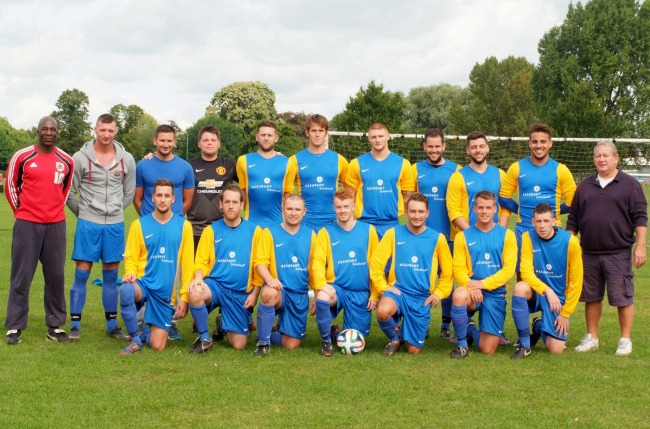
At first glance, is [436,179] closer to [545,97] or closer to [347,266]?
[347,266]

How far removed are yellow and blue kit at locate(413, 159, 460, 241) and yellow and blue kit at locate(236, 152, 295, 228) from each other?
1.28 metres

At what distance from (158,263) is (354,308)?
172 centimetres

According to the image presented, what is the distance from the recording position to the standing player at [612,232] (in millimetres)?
6289

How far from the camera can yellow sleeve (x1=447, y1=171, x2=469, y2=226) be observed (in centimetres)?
721

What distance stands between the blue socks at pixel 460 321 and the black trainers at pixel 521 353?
0.40 metres

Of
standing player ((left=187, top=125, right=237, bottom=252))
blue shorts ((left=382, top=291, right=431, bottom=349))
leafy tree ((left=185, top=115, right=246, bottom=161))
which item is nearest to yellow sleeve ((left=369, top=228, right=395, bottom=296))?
blue shorts ((left=382, top=291, right=431, bottom=349))

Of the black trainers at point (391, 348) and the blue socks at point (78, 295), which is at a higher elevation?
the blue socks at point (78, 295)

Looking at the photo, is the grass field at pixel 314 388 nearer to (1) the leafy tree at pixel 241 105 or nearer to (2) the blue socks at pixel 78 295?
(2) the blue socks at pixel 78 295

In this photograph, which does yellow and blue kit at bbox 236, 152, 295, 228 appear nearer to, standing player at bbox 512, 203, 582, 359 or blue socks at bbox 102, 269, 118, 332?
blue socks at bbox 102, 269, 118, 332

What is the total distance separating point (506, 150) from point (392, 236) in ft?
53.5

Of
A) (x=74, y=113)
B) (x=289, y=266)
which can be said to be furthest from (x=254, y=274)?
(x=74, y=113)

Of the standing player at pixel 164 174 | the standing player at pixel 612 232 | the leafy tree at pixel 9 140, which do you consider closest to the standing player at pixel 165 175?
the standing player at pixel 164 174

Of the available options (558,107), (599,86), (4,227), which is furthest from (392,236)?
(599,86)

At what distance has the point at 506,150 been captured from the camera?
21953 mm
